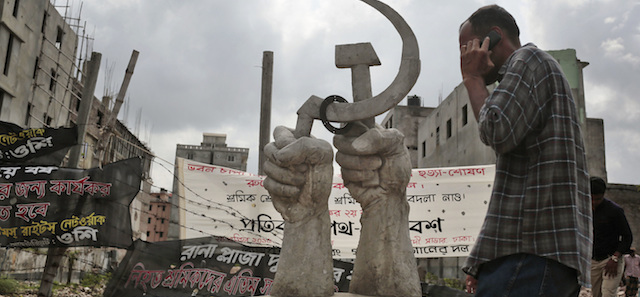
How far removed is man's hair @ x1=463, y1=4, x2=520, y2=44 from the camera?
2.05 meters

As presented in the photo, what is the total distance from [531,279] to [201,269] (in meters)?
6.55

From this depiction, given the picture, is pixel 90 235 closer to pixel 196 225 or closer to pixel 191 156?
pixel 196 225

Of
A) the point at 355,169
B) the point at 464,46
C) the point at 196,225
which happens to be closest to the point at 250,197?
the point at 196,225

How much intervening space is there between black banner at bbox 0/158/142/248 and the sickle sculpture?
4.27 meters

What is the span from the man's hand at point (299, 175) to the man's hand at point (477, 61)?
1965mm

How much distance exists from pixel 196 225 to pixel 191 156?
4420 centimetres

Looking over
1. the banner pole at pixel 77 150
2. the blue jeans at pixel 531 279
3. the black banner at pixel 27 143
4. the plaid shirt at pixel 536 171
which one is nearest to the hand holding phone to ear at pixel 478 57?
the plaid shirt at pixel 536 171

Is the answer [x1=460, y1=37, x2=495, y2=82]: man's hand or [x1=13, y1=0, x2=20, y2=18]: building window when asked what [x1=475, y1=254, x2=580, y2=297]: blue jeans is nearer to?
[x1=460, y1=37, x2=495, y2=82]: man's hand

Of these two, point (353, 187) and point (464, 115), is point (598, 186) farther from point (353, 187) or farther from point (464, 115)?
point (464, 115)

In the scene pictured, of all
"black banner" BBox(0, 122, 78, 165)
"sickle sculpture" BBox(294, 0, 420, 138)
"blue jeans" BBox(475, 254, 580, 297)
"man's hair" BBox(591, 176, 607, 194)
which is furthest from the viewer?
"black banner" BBox(0, 122, 78, 165)

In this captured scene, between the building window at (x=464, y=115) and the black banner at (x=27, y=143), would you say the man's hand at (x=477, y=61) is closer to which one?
the black banner at (x=27, y=143)

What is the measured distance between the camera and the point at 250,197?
28.5 ft

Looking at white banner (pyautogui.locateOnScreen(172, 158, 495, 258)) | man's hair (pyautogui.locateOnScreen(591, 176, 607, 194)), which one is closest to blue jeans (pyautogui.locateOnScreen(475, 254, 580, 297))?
man's hair (pyautogui.locateOnScreen(591, 176, 607, 194))

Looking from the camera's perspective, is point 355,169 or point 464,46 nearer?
point 464,46
